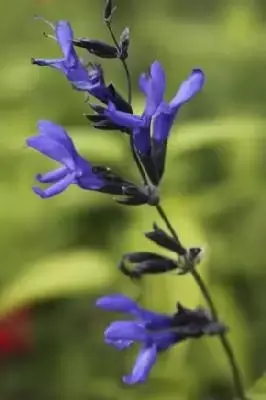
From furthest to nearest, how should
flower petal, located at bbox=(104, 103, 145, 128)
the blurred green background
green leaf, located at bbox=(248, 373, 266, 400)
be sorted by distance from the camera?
1. the blurred green background
2. green leaf, located at bbox=(248, 373, 266, 400)
3. flower petal, located at bbox=(104, 103, 145, 128)

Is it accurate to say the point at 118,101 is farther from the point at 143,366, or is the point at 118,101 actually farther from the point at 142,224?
the point at 142,224

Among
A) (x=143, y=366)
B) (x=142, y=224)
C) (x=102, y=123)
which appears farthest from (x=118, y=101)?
(x=142, y=224)

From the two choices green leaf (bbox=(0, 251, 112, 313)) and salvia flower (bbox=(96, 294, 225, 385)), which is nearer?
salvia flower (bbox=(96, 294, 225, 385))

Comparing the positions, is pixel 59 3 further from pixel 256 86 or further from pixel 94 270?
pixel 94 270

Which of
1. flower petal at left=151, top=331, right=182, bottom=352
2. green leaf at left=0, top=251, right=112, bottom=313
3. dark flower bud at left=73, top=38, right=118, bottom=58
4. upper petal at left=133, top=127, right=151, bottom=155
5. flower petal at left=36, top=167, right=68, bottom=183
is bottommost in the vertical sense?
green leaf at left=0, top=251, right=112, bottom=313

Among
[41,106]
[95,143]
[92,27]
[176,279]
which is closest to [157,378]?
[176,279]

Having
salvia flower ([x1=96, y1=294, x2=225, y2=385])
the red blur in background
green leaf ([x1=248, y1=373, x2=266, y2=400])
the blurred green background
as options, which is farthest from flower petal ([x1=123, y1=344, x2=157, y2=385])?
the red blur in background

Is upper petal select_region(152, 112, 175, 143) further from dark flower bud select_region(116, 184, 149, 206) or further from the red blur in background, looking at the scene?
the red blur in background

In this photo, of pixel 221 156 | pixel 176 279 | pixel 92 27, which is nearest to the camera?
pixel 176 279
